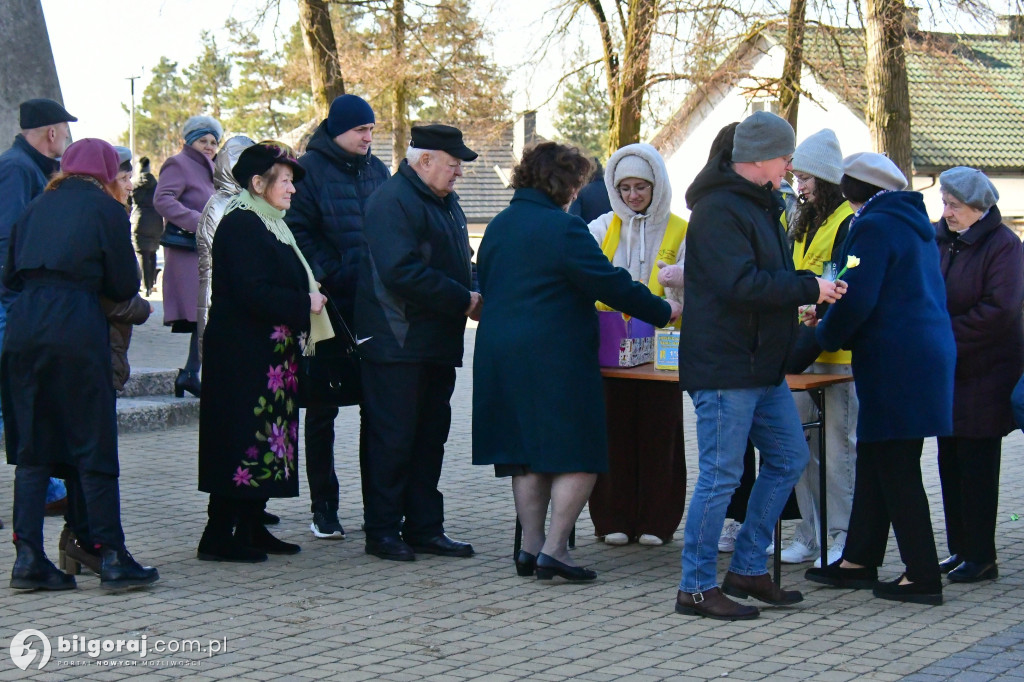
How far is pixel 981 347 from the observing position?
19.7 ft

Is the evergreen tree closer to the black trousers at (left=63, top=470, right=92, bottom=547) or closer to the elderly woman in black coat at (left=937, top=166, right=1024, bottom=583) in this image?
the black trousers at (left=63, top=470, right=92, bottom=547)

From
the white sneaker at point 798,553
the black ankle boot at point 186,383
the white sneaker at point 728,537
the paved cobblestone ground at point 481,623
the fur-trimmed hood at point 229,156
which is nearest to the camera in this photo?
the paved cobblestone ground at point 481,623

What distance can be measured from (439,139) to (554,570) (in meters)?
2.02

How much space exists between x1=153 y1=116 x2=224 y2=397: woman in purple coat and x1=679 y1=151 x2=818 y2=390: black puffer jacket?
212 inches

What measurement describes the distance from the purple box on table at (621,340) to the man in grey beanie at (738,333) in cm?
83

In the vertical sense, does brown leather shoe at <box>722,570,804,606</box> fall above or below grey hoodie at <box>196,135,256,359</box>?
below

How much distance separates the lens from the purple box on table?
20.2 ft

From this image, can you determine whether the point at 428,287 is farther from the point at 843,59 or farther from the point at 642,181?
the point at 843,59

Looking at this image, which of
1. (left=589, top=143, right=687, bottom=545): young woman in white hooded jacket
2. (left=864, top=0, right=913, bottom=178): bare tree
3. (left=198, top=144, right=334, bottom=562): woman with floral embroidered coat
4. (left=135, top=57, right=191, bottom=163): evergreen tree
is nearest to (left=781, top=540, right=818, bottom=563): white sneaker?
(left=589, top=143, right=687, bottom=545): young woman in white hooded jacket

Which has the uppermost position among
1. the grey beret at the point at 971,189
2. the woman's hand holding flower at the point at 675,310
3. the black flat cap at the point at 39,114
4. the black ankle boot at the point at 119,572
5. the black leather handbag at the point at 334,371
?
the black flat cap at the point at 39,114

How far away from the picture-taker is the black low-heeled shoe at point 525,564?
606 cm

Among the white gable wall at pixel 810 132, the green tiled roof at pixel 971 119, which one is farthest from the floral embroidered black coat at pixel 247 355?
the green tiled roof at pixel 971 119

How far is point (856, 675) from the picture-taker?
4.57 meters

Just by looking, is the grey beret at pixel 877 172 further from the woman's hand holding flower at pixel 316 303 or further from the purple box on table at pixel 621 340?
the woman's hand holding flower at pixel 316 303
